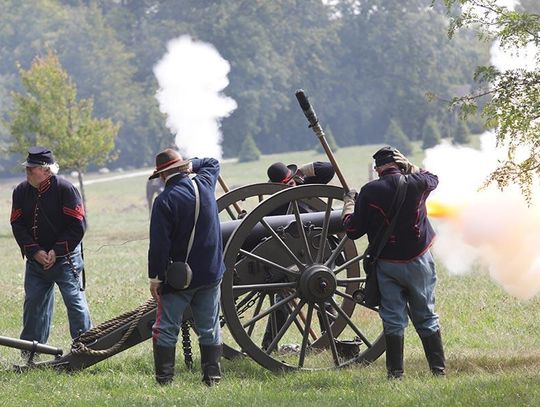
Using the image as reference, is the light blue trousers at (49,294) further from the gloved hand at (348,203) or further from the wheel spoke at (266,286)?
the gloved hand at (348,203)

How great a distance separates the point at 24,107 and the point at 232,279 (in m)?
25.6

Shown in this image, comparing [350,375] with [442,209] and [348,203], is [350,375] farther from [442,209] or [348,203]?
[442,209]

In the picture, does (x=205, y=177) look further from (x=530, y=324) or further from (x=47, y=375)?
(x=530, y=324)

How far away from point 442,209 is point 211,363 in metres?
3.15

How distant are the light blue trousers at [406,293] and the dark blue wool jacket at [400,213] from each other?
8 centimetres

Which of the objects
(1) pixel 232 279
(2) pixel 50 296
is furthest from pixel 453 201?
(2) pixel 50 296

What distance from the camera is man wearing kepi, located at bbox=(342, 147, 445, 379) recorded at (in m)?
8.23

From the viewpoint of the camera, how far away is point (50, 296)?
31.6 ft

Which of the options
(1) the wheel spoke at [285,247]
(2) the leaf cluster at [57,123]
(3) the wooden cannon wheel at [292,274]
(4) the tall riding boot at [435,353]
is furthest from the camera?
(2) the leaf cluster at [57,123]

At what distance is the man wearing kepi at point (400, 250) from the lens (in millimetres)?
8234

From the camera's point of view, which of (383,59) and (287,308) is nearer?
(287,308)

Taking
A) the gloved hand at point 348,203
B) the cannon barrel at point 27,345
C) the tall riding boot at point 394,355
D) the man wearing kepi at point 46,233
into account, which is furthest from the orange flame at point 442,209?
the cannon barrel at point 27,345

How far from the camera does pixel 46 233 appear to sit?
30.8ft

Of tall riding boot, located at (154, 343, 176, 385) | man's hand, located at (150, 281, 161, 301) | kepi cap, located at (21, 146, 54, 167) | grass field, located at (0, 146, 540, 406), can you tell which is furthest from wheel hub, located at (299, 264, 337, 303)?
kepi cap, located at (21, 146, 54, 167)
